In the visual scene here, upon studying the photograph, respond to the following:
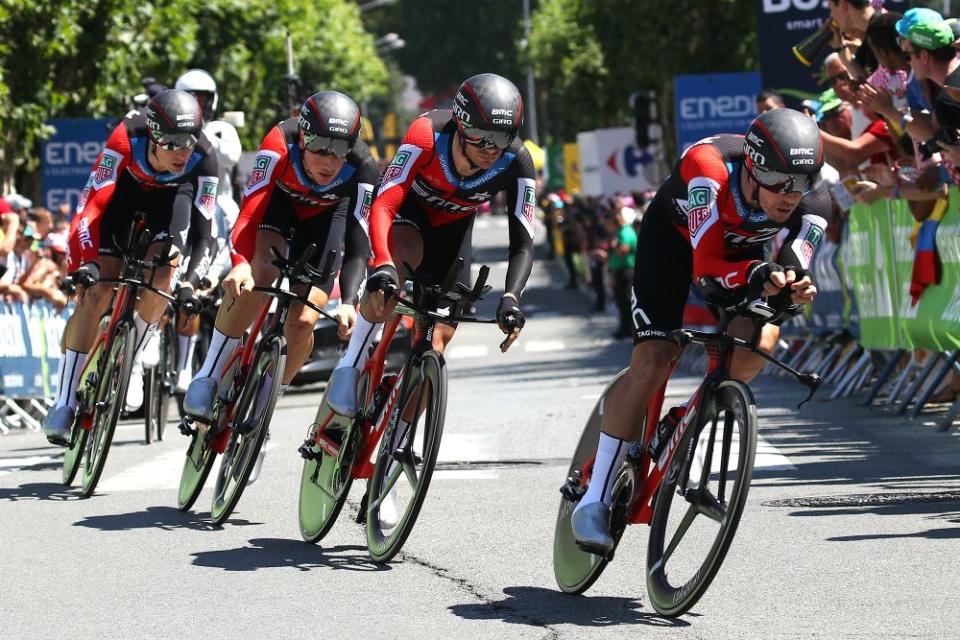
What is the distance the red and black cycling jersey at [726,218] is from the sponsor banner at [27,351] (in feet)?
38.5

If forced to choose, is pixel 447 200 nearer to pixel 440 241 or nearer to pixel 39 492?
pixel 440 241

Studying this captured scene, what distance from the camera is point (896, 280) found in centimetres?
1427

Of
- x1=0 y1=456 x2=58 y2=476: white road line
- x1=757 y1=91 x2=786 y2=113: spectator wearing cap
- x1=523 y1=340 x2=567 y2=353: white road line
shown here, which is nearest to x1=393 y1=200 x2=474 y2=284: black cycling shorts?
x1=0 y1=456 x2=58 y2=476: white road line

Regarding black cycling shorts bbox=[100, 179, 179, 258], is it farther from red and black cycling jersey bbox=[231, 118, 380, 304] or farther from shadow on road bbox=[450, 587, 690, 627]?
shadow on road bbox=[450, 587, 690, 627]

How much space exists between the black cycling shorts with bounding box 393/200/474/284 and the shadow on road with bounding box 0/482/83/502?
9.67ft

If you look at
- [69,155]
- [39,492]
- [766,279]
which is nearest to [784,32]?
[69,155]

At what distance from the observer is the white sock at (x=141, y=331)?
1088 centimetres

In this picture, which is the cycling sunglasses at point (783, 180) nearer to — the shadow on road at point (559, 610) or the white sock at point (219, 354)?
the shadow on road at point (559, 610)

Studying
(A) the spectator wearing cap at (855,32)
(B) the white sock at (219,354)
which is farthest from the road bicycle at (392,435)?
(A) the spectator wearing cap at (855,32)

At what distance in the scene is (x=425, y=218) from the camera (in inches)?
342

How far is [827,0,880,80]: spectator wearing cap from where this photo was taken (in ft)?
43.0

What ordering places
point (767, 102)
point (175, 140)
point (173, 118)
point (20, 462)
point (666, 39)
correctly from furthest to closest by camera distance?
point (666, 39)
point (767, 102)
point (20, 462)
point (175, 140)
point (173, 118)

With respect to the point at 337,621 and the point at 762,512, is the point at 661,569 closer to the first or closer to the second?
the point at 337,621

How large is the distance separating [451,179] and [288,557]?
1.72 meters
